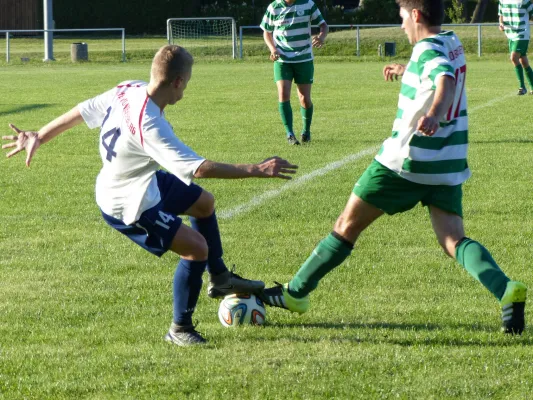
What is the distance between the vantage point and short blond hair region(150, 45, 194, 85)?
4602mm

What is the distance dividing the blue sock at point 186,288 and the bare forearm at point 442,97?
1.31 metres

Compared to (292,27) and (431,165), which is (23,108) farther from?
(431,165)

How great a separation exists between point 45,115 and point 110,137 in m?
11.3

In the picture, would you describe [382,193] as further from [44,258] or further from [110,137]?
[44,258]

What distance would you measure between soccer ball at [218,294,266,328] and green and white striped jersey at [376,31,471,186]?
40.6 inches

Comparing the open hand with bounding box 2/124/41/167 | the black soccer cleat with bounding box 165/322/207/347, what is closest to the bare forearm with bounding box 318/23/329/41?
the open hand with bounding box 2/124/41/167

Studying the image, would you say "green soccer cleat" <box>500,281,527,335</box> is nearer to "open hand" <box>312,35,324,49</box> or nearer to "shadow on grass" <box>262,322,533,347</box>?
"shadow on grass" <box>262,322,533,347</box>

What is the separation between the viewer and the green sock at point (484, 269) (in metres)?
4.70

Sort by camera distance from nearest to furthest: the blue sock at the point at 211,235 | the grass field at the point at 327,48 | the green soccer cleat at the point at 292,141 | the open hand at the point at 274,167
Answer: the open hand at the point at 274,167, the blue sock at the point at 211,235, the green soccer cleat at the point at 292,141, the grass field at the point at 327,48

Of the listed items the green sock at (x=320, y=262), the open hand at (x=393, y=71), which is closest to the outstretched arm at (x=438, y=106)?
the open hand at (x=393, y=71)

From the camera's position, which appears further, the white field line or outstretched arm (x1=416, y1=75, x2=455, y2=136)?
the white field line

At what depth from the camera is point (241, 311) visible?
5.13 m

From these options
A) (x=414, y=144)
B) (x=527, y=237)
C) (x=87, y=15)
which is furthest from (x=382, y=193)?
(x=87, y=15)

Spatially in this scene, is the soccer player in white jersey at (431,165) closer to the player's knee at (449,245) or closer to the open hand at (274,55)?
the player's knee at (449,245)
